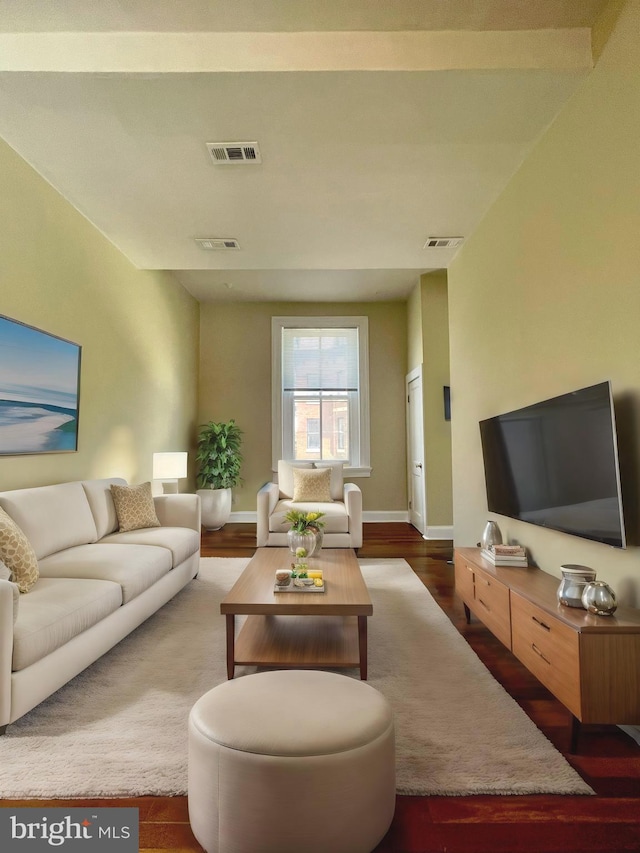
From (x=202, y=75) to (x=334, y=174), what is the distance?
107 centimetres

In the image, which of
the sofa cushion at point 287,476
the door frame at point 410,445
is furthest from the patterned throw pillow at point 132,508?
the door frame at point 410,445

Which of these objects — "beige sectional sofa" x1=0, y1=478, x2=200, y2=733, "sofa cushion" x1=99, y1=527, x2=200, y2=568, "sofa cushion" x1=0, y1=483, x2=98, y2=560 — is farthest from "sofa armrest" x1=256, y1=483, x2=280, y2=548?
"sofa cushion" x1=0, y1=483, x2=98, y2=560

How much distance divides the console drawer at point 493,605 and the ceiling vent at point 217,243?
323 cm

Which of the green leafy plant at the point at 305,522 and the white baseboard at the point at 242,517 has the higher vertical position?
the green leafy plant at the point at 305,522

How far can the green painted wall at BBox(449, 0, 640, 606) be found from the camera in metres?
1.98

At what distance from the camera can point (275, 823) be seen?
122 cm

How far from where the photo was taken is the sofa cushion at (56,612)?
6.21ft

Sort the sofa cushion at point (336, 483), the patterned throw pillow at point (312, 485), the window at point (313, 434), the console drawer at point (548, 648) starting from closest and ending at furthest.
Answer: the console drawer at point (548, 648) < the patterned throw pillow at point (312, 485) < the sofa cushion at point (336, 483) < the window at point (313, 434)

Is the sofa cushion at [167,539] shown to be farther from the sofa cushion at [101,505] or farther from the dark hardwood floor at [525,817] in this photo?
the dark hardwood floor at [525,817]

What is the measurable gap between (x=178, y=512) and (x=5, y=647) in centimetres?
232

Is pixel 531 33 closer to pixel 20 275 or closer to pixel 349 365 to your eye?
pixel 20 275

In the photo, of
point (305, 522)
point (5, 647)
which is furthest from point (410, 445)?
point (5, 647)

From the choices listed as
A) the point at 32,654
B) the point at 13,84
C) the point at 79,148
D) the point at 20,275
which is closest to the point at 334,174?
the point at 79,148

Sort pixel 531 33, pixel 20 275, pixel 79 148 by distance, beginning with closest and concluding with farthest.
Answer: pixel 531 33 → pixel 79 148 → pixel 20 275
